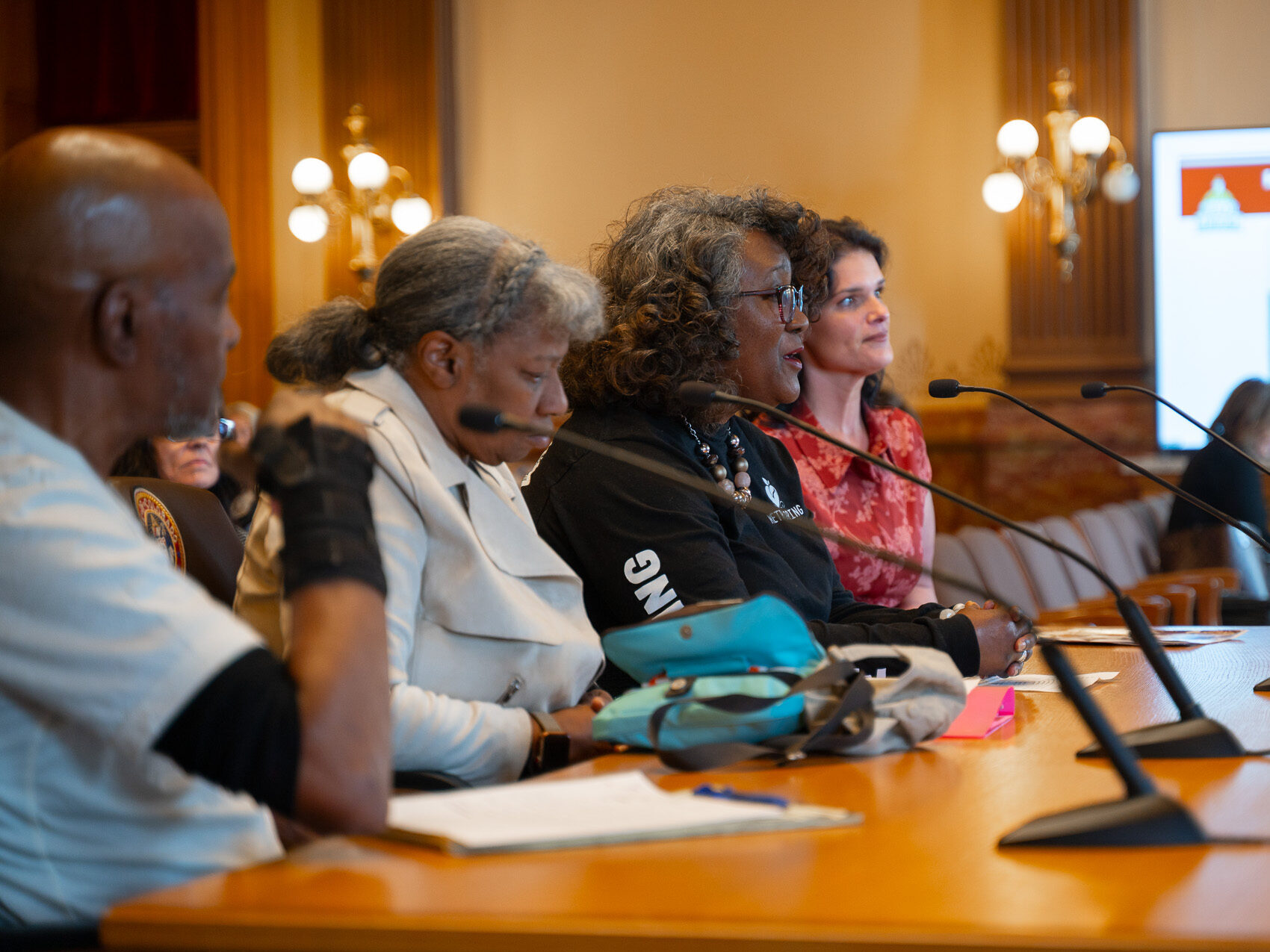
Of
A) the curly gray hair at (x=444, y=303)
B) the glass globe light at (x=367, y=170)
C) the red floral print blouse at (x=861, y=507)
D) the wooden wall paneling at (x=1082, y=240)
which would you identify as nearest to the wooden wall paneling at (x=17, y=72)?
the glass globe light at (x=367, y=170)

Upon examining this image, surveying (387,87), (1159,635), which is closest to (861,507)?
(1159,635)

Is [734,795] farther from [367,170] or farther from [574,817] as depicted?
[367,170]

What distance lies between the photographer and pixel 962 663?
189 centimetres

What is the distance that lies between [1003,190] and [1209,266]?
116 cm

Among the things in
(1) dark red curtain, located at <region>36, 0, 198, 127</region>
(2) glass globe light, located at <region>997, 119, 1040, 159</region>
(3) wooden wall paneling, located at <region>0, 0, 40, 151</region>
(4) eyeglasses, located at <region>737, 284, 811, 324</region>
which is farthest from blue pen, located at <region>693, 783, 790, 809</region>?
(3) wooden wall paneling, located at <region>0, 0, 40, 151</region>

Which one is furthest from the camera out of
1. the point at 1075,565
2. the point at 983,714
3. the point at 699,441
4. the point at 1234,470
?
the point at 1234,470

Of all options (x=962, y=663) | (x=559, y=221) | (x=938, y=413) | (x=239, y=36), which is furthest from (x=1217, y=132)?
(x=962, y=663)

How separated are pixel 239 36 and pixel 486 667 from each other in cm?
632

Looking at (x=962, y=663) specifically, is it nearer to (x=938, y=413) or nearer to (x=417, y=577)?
(x=417, y=577)

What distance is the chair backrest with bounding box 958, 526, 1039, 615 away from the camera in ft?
12.5

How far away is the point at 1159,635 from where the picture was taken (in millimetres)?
2469

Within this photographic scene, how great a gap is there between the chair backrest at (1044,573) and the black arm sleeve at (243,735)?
11.1 feet

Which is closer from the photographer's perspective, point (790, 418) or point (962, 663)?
point (790, 418)

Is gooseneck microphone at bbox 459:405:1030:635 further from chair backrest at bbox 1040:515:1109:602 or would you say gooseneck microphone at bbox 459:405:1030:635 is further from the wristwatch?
chair backrest at bbox 1040:515:1109:602
